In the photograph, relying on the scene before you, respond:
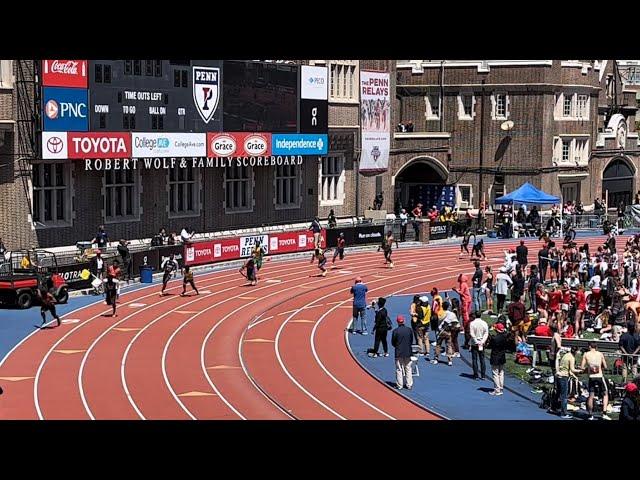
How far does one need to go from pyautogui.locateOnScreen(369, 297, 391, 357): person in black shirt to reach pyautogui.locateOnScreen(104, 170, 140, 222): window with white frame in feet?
59.8

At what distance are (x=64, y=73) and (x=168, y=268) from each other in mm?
7687

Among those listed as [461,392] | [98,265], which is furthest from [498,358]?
[98,265]

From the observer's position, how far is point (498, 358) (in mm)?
21344

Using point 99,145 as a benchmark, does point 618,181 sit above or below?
below

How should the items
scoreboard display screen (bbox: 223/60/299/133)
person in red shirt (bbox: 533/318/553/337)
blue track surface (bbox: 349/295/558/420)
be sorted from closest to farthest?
blue track surface (bbox: 349/295/558/420) → person in red shirt (bbox: 533/318/553/337) → scoreboard display screen (bbox: 223/60/299/133)

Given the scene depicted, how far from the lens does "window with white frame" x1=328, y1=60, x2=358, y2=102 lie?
5269 cm

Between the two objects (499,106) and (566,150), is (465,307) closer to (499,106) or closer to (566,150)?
(499,106)

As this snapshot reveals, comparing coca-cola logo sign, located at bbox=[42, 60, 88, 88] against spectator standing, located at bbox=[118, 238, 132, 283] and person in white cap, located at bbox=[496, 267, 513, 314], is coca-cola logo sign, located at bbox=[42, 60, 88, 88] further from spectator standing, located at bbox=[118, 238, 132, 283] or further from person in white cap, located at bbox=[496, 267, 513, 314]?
person in white cap, located at bbox=[496, 267, 513, 314]

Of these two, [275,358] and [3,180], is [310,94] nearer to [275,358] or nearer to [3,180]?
[3,180]

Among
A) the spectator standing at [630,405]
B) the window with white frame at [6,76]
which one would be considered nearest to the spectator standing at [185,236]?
the window with white frame at [6,76]

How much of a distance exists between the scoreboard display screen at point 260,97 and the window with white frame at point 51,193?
23.9 feet

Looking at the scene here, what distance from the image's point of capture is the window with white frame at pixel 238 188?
158 ft

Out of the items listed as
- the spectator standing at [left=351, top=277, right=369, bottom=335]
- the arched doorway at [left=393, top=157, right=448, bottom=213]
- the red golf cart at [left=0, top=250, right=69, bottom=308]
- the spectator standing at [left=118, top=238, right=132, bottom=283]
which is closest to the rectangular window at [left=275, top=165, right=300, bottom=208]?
the arched doorway at [left=393, top=157, right=448, bottom=213]
